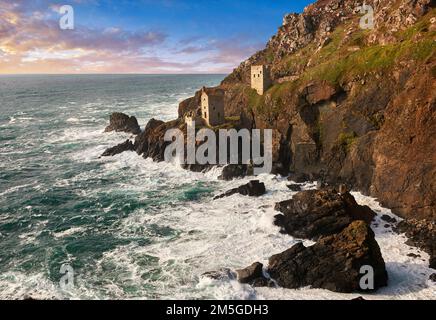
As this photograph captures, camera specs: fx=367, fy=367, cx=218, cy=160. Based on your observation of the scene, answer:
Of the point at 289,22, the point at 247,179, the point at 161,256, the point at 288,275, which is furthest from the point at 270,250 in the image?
the point at 289,22

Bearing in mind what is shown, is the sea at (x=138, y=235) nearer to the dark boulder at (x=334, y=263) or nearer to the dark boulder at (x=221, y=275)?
the dark boulder at (x=221, y=275)

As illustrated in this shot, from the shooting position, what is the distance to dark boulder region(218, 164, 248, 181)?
198ft

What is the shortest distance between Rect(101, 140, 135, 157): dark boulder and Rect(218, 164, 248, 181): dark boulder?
2692 cm

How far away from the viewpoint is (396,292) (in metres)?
31.0

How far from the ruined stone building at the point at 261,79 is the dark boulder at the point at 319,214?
38025 mm

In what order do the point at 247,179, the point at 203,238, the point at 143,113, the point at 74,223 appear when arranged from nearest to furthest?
the point at 203,238
the point at 74,223
the point at 247,179
the point at 143,113

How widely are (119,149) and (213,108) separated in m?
22.5

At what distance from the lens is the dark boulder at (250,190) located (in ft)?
172

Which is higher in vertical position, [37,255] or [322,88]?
[322,88]

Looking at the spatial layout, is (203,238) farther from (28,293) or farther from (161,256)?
(28,293)

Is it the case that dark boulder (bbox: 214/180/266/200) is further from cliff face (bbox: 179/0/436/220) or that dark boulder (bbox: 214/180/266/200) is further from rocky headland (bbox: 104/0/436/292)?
cliff face (bbox: 179/0/436/220)

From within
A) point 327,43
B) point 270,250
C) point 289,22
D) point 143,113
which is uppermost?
point 289,22

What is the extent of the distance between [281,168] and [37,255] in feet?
122

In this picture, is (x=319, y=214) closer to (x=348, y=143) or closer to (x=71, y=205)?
(x=348, y=143)
